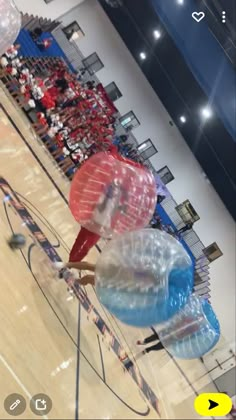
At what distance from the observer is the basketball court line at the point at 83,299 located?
4320 mm

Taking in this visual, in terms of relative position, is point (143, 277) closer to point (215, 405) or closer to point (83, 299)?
point (215, 405)

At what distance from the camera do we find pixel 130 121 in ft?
29.9

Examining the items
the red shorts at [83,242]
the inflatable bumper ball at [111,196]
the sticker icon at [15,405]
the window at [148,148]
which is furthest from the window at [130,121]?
the sticker icon at [15,405]

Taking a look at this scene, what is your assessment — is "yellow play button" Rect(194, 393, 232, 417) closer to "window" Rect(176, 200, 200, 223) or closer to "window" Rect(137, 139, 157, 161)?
"window" Rect(176, 200, 200, 223)

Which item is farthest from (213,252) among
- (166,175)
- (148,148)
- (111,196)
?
(111,196)

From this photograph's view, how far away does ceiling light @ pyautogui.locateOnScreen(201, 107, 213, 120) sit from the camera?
7887 millimetres

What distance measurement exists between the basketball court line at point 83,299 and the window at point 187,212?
439 centimetres

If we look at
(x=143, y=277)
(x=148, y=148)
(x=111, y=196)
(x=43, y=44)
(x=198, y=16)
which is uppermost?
(x=43, y=44)

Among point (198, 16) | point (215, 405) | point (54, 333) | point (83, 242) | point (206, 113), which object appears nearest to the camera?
point (83, 242)

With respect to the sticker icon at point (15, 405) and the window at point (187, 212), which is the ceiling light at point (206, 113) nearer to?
the window at point (187, 212)

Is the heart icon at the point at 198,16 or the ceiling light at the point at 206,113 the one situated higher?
the heart icon at the point at 198,16

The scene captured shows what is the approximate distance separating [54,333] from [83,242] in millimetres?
842

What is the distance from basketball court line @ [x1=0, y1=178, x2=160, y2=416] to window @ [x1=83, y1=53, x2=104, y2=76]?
4.85m

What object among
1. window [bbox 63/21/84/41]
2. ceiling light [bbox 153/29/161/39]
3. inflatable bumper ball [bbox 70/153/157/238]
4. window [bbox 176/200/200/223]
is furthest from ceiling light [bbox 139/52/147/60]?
inflatable bumper ball [bbox 70/153/157/238]
